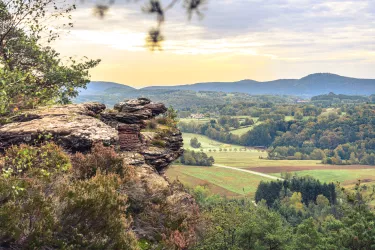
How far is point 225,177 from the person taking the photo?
150 meters

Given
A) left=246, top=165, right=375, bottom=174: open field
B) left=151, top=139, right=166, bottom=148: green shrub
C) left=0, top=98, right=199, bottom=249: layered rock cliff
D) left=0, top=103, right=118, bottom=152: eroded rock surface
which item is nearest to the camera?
left=0, top=98, right=199, bottom=249: layered rock cliff

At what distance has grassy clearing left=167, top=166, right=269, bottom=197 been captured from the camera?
135750mm

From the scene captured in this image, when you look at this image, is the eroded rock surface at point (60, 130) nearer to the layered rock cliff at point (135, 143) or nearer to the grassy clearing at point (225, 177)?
the layered rock cliff at point (135, 143)

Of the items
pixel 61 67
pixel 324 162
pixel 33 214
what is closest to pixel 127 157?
pixel 33 214

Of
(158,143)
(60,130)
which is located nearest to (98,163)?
(60,130)

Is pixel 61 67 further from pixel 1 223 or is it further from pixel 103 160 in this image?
pixel 1 223

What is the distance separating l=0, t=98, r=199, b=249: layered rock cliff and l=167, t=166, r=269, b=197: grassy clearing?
10512 centimetres

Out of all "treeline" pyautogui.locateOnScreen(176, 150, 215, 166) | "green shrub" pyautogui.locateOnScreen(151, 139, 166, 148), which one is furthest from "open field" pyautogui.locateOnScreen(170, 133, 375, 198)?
"green shrub" pyautogui.locateOnScreen(151, 139, 166, 148)

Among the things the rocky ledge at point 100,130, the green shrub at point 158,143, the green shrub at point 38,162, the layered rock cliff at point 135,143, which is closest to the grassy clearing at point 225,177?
the rocky ledge at point 100,130

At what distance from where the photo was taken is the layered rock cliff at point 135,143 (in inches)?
641

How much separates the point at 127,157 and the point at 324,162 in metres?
188

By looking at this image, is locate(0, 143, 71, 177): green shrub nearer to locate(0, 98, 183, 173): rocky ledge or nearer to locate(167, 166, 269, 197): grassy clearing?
locate(0, 98, 183, 173): rocky ledge

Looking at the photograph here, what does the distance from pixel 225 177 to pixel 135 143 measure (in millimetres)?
130885

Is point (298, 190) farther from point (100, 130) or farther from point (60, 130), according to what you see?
point (60, 130)
